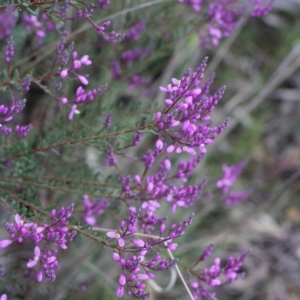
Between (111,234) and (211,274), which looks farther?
(211,274)

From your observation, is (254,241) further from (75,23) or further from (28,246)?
(75,23)

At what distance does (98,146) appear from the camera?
148 centimetres

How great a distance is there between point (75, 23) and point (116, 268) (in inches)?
50.4

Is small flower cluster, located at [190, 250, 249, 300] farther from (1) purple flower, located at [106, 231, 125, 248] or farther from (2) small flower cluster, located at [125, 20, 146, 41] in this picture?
(2) small flower cluster, located at [125, 20, 146, 41]

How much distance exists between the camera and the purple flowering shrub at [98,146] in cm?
129

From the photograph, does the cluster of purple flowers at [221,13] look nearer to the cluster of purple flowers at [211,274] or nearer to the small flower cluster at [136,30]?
the small flower cluster at [136,30]

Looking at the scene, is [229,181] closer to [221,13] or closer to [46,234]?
[221,13]

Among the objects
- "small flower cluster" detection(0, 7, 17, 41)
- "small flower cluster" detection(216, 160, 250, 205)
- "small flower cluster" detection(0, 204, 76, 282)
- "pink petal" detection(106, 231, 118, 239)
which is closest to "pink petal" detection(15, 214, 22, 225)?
"small flower cluster" detection(0, 204, 76, 282)

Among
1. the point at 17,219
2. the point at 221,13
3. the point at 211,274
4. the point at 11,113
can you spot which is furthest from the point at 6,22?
the point at 211,274

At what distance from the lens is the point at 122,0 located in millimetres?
2311

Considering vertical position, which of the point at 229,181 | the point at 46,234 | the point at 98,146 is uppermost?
the point at 98,146

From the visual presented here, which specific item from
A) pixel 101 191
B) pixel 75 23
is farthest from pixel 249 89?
A: pixel 101 191

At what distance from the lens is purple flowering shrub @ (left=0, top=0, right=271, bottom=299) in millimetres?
1294

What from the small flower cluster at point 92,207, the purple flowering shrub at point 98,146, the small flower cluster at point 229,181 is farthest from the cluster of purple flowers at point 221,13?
the small flower cluster at point 92,207
